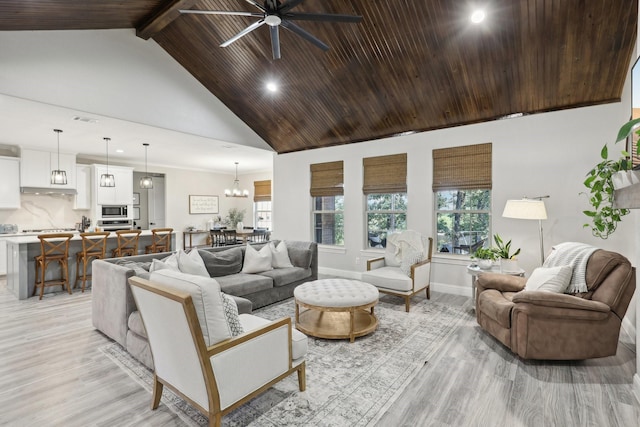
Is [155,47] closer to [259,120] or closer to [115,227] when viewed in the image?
[259,120]

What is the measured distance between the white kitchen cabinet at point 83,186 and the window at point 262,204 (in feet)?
15.1

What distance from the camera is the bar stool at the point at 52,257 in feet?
15.2

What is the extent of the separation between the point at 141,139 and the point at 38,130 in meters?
1.50

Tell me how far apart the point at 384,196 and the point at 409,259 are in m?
1.70

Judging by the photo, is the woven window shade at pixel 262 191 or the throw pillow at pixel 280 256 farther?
the woven window shade at pixel 262 191

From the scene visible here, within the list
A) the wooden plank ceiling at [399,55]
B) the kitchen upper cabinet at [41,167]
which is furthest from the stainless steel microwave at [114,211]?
the wooden plank ceiling at [399,55]

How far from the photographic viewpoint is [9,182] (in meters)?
6.27

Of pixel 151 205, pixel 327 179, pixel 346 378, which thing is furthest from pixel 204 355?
pixel 151 205

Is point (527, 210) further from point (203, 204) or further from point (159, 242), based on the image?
point (203, 204)

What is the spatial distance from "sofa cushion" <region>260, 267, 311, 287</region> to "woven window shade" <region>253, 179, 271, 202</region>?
589 cm

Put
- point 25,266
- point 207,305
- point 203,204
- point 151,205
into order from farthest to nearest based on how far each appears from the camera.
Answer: point 203,204
point 151,205
point 25,266
point 207,305

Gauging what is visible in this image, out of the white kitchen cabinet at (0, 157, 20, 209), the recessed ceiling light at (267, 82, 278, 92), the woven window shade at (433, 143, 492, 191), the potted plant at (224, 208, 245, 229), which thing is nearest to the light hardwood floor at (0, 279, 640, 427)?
the woven window shade at (433, 143, 492, 191)

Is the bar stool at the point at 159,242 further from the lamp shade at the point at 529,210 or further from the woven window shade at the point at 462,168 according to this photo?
the lamp shade at the point at 529,210

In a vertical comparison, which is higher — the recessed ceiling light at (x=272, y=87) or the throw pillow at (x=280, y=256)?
the recessed ceiling light at (x=272, y=87)
